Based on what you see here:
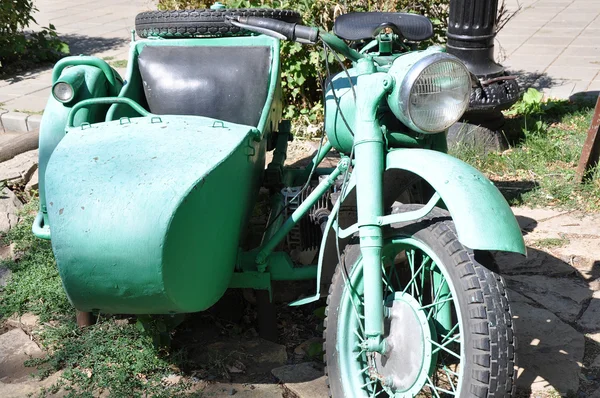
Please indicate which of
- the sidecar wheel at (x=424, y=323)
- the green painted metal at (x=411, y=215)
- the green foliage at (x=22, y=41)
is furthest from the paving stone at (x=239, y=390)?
the green foliage at (x=22, y=41)

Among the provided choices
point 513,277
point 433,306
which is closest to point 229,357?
point 433,306

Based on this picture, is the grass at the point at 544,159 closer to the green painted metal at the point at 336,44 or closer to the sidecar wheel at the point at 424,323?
the sidecar wheel at the point at 424,323

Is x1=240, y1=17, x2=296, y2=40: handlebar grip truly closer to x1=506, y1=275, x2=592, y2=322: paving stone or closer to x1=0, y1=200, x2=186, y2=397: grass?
x1=0, y1=200, x2=186, y2=397: grass

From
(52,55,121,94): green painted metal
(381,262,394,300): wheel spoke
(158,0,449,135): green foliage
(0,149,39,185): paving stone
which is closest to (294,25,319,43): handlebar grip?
(381,262,394,300): wheel spoke

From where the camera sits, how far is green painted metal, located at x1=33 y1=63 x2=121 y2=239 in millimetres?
3100

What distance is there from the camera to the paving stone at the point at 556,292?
3.30 meters

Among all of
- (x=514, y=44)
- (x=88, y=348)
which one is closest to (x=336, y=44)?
(x=88, y=348)

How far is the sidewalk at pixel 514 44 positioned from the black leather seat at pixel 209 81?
3.14 m

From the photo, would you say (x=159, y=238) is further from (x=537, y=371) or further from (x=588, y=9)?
(x=588, y=9)

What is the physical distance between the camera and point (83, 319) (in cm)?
331

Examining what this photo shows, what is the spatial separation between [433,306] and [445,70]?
30.6 inches

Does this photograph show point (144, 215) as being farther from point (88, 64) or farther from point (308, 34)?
point (88, 64)

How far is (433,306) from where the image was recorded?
7.88 feet

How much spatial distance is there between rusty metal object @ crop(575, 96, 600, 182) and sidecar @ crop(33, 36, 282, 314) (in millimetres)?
2312
